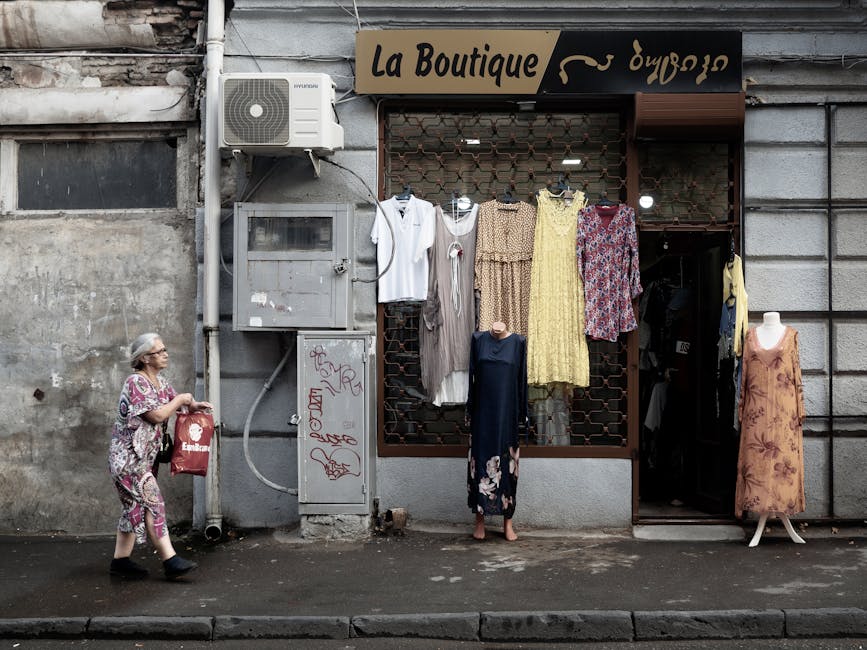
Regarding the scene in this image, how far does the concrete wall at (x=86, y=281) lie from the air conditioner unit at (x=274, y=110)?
88 cm

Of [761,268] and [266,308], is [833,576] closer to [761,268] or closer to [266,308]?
[761,268]

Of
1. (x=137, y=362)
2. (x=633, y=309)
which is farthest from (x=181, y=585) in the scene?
(x=633, y=309)

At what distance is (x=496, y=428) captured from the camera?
8.08 m

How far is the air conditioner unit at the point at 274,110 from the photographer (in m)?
8.12

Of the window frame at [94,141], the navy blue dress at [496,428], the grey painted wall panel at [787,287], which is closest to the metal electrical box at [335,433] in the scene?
the navy blue dress at [496,428]

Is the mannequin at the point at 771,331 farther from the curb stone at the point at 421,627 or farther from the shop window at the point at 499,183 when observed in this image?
the curb stone at the point at 421,627

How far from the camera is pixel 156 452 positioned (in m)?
7.19

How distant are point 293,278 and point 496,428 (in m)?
2.05

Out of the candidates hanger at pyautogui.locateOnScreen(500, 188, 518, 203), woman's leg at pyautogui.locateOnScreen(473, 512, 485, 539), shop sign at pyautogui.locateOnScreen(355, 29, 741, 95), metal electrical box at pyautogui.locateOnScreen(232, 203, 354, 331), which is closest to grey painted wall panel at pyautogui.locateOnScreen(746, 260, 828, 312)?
shop sign at pyautogui.locateOnScreen(355, 29, 741, 95)

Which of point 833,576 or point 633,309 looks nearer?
point 833,576

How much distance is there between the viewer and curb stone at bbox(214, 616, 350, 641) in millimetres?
6016

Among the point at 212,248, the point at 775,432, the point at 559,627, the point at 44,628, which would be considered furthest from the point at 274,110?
the point at 775,432

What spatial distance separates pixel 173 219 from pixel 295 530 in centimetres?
286

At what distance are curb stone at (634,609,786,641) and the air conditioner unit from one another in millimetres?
4415
